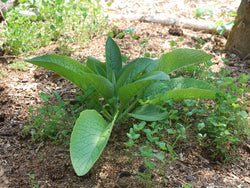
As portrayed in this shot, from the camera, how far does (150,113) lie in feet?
5.74

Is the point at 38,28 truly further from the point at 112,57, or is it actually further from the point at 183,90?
the point at 183,90

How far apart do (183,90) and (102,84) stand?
1.77 feet

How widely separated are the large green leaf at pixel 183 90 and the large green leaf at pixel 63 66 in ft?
1.58

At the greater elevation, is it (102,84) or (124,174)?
(102,84)

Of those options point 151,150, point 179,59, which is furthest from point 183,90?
point 151,150

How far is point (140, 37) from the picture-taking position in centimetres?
328

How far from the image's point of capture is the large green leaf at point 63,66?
1.70 metres

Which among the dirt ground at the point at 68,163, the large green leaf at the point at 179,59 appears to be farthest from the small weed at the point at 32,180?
the large green leaf at the point at 179,59

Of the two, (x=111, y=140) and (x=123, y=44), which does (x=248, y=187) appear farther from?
(x=123, y=44)

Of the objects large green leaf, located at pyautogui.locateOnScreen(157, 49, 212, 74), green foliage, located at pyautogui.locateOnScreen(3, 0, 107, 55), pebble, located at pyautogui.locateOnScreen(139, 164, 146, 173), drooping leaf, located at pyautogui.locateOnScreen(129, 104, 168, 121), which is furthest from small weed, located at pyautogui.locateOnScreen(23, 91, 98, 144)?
green foliage, located at pyautogui.locateOnScreen(3, 0, 107, 55)

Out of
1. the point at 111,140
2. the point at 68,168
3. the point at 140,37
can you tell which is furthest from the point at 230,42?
the point at 68,168

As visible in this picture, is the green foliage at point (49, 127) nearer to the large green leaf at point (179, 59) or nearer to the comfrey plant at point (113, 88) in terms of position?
the comfrey plant at point (113, 88)

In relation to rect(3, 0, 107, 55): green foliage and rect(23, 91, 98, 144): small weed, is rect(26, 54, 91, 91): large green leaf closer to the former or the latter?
rect(23, 91, 98, 144): small weed

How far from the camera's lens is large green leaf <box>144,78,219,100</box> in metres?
1.68
